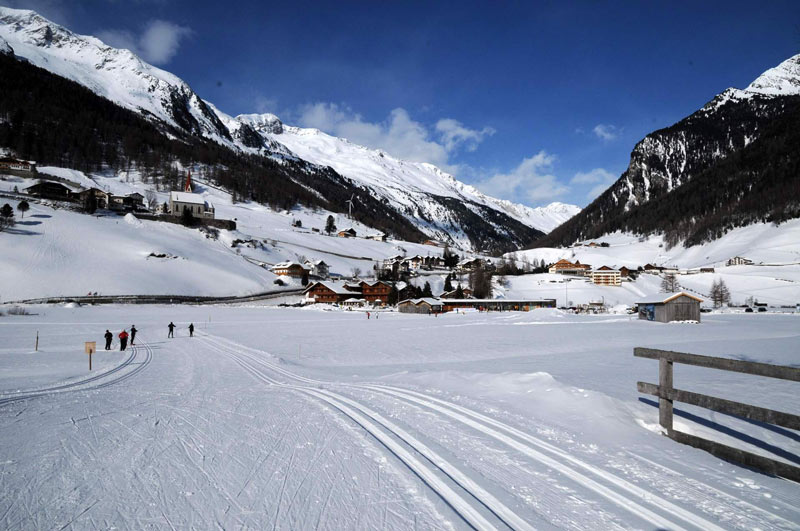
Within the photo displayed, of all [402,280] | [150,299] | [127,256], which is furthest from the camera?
[402,280]

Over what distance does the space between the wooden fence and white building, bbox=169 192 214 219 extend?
130 m

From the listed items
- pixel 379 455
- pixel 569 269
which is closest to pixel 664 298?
pixel 379 455

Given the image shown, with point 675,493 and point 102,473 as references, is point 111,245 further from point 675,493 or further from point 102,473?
point 675,493

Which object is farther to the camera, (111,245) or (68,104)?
(68,104)

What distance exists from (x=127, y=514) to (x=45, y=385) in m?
11.7

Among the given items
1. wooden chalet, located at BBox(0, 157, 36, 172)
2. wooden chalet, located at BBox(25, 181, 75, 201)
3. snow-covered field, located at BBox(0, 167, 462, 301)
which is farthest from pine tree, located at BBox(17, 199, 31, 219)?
wooden chalet, located at BBox(0, 157, 36, 172)

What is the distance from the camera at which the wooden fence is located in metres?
4.75

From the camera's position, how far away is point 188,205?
121 meters

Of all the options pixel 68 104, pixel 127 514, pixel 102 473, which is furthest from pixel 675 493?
pixel 68 104

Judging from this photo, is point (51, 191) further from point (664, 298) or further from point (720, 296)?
point (720, 296)

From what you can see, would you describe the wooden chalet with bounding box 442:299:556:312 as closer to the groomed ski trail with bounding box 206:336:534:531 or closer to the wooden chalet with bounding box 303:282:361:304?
the wooden chalet with bounding box 303:282:361:304

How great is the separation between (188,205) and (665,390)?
440 feet

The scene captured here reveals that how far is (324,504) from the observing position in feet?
14.7

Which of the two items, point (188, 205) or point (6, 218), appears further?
point (188, 205)
